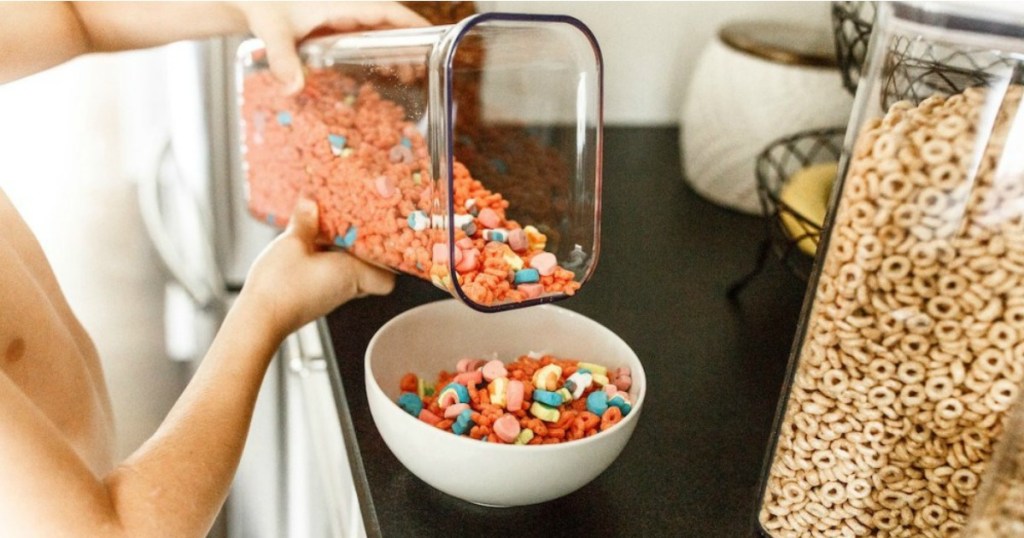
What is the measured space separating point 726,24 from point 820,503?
0.91 metres

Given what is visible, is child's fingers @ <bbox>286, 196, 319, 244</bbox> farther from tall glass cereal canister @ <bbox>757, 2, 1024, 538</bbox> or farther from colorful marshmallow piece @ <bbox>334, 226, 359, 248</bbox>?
tall glass cereal canister @ <bbox>757, 2, 1024, 538</bbox>

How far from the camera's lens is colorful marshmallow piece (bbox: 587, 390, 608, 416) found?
2.15 ft

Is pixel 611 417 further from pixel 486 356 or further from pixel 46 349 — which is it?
pixel 46 349

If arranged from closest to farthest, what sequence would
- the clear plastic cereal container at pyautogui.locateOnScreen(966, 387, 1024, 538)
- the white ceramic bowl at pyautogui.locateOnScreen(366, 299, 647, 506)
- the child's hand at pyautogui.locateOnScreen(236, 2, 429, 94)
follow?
the clear plastic cereal container at pyautogui.locateOnScreen(966, 387, 1024, 538) → the white ceramic bowl at pyautogui.locateOnScreen(366, 299, 647, 506) → the child's hand at pyautogui.locateOnScreen(236, 2, 429, 94)

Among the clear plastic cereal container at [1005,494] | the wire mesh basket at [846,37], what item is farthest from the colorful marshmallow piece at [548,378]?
the wire mesh basket at [846,37]

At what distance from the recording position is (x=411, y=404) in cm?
66

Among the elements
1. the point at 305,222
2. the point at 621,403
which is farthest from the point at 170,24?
the point at 621,403

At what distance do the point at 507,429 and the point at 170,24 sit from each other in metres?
0.55

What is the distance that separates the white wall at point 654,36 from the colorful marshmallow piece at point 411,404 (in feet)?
2.55

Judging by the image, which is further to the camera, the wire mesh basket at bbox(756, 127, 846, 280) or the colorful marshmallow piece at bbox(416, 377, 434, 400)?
the wire mesh basket at bbox(756, 127, 846, 280)

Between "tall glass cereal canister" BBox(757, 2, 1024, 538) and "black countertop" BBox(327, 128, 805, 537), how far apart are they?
12 centimetres

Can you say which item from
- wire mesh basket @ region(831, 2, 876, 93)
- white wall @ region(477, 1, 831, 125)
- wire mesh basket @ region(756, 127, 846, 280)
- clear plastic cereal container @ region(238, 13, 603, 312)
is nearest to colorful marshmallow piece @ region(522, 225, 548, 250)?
clear plastic cereal container @ region(238, 13, 603, 312)

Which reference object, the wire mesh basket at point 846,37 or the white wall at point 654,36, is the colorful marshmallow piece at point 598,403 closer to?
the wire mesh basket at point 846,37

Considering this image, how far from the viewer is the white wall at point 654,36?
1291 millimetres
